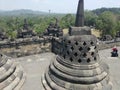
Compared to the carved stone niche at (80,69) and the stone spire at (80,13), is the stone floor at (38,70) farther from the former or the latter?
the stone spire at (80,13)

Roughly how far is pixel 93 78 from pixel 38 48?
913cm

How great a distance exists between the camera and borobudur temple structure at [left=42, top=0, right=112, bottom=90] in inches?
324

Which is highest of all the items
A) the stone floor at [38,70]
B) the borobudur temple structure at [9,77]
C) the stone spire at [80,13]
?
the stone spire at [80,13]

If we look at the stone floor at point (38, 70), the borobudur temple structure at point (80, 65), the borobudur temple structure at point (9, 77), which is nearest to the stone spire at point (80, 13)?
the borobudur temple structure at point (80, 65)

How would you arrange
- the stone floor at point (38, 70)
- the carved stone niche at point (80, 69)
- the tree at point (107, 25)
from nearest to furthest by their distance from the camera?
1. the carved stone niche at point (80, 69)
2. the stone floor at point (38, 70)
3. the tree at point (107, 25)

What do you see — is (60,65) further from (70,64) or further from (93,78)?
(93,78)

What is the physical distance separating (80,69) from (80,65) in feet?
0.61

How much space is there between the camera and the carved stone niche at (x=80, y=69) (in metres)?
8.23

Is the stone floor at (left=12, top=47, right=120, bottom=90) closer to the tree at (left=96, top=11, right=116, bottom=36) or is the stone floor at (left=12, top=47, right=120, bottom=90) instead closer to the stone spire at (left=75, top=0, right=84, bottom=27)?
the stone spire at (left=75, top=0, right=84, bottom=27)

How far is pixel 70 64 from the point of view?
28.1 ft

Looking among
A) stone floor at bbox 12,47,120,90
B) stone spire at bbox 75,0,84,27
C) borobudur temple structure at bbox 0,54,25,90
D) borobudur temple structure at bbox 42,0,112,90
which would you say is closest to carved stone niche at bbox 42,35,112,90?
borobudur temple structure at bbox 42,0,112,90

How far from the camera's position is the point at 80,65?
844 centimetres

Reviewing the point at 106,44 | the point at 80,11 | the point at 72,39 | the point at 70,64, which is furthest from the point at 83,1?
the point at 106,44

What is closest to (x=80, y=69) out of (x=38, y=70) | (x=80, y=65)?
(x=80, y=65)
